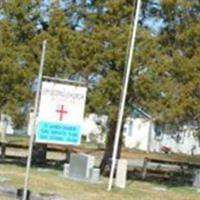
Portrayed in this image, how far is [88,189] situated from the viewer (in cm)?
2116

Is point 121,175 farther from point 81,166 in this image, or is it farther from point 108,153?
point 108,153

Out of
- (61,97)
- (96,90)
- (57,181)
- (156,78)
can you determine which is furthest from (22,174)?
(61,97)

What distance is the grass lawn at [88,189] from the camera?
19842 millimetres

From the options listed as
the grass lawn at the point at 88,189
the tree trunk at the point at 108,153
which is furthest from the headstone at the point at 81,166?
the tree trunk at the point at 108,153

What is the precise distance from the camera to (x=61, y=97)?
13.8 meters

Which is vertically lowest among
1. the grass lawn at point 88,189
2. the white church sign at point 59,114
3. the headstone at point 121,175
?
the grass lawn at point 88,189

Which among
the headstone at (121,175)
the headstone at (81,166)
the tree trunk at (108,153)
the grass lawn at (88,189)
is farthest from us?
the tree trunk at (108,153)

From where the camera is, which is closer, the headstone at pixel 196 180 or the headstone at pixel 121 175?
the headstone at pixel 121 175

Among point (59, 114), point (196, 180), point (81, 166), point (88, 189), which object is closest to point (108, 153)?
point (196, 180)

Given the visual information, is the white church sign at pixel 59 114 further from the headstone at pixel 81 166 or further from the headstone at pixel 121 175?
the headstone at pixel 81 166

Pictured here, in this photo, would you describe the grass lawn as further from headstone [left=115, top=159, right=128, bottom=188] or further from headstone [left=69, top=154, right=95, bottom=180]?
headstone [left=69, top=154, right=95, bottom=180]

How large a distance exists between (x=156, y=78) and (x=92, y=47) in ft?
7.15

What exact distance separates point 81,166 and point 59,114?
1031cm

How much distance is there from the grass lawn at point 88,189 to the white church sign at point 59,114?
148 inches
